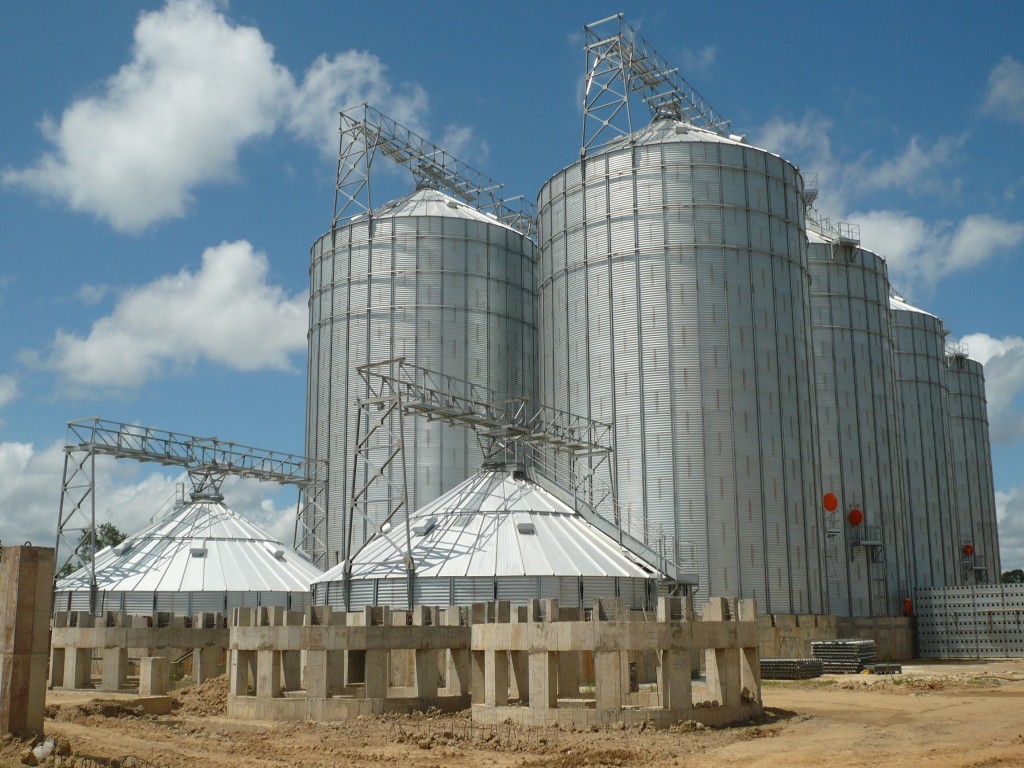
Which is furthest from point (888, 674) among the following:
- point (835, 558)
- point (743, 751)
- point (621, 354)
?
point (743, 751)

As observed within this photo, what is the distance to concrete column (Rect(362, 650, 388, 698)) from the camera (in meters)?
35.5

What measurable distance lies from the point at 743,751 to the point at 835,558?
131ft

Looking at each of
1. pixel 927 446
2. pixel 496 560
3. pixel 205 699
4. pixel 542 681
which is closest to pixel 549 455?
pixel 496 560

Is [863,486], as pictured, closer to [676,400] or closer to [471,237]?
[676,400]

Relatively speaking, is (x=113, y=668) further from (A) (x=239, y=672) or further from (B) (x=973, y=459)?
(B) (x=973, y=459)

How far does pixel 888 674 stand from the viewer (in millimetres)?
49000

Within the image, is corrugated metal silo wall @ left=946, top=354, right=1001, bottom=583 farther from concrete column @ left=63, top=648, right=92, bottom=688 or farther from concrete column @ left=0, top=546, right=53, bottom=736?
concrete column @ left=0, top=546, right=53, bottom=736

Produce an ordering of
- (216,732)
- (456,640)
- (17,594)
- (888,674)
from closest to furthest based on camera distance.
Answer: (17,594) → (216,732) → (456,640) → (888,674)

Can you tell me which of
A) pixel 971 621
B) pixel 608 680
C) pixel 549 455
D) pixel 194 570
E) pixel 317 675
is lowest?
pixel 317 675

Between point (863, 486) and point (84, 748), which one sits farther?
point (863, 486)

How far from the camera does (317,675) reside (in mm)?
35125

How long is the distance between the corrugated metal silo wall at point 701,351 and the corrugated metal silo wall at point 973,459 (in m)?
36.8

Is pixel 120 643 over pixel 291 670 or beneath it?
over

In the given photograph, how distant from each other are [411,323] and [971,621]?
37.8 m
